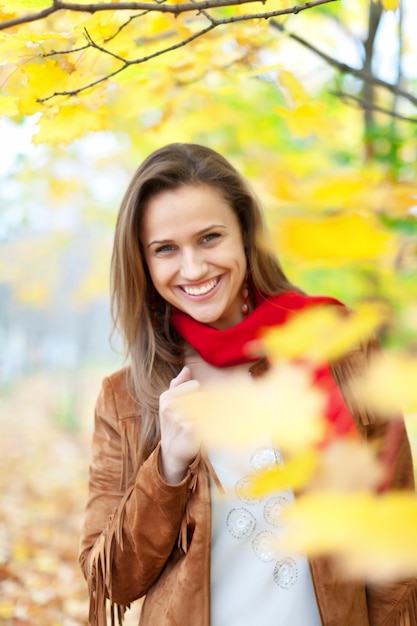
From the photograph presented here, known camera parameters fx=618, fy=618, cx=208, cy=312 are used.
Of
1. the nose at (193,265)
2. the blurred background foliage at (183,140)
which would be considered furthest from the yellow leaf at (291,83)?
the nose at (193,265)

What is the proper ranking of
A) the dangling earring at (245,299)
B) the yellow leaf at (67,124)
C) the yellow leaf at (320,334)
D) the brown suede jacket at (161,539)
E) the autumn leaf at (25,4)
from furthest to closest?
1. the dangling earring at (245,299)
2. the brown suede jacket at (161,539)
3. the yellow leaf at (67,124)
4. the autumn leaf at (25,4)
5. the yellow leaf at (320,334)

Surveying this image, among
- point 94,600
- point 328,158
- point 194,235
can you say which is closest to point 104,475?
point 94,600

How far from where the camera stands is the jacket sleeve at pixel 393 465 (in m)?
1.65

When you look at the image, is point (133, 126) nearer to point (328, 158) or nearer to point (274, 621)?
point (328, 158)

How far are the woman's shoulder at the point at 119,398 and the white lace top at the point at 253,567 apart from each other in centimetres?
35

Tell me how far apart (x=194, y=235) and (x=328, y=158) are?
2939 millimetres

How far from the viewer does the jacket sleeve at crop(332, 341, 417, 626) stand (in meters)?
1.65

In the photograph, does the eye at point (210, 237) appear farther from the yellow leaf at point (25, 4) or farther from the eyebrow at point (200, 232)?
the yellow leaf at point (25, 4)

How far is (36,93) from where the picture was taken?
4.44 feet

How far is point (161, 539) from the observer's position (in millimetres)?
1560

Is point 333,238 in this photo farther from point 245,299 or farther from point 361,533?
point 245,299

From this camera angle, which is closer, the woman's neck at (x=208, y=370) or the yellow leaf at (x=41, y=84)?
the yellow leaf at (x=41, y=84)

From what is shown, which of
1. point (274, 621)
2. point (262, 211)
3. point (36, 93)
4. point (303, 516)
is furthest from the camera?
point (262, 211)

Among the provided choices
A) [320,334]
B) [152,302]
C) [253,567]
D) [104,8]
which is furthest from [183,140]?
[320,334]
